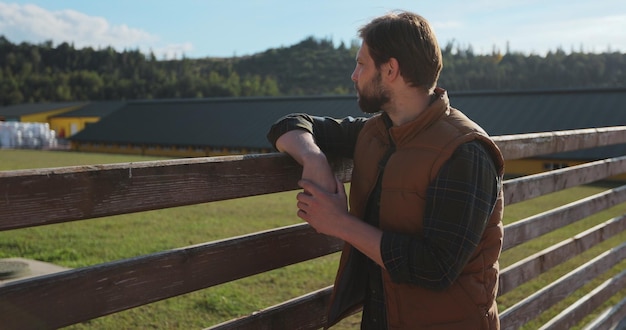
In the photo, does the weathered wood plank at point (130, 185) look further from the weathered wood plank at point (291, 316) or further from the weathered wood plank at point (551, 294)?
the weathered wood plank at point (551, 294)

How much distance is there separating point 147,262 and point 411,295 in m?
0.78

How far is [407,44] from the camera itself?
1767 millimetres

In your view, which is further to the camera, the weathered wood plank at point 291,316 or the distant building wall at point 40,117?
the distant building wall at point 40,117

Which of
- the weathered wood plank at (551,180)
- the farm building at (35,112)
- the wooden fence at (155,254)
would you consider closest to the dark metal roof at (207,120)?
the farm building at (35,112)

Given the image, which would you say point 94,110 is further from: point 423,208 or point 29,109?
point 423,208

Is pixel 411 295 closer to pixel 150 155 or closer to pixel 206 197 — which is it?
pixel 206 197

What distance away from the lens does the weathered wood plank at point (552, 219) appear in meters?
3.37

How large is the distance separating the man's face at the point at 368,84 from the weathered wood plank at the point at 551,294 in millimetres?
1805

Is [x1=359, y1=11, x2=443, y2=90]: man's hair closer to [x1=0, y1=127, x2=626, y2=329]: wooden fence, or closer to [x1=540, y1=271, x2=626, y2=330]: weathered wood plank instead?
[x1=0, y1=127, x2=626, y2=329]: wooden fence

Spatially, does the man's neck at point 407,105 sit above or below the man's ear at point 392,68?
below

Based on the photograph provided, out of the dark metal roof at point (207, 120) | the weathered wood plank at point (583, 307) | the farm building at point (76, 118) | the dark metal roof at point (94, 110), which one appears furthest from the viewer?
the farm building at point (76, 118)

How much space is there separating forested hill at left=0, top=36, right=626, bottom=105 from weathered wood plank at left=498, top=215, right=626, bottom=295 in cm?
7081

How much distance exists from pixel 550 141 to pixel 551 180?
0.88ft

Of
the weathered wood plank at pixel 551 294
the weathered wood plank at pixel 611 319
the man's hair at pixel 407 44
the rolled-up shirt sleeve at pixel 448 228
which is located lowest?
the weathered wood plank at pixel 611 319
